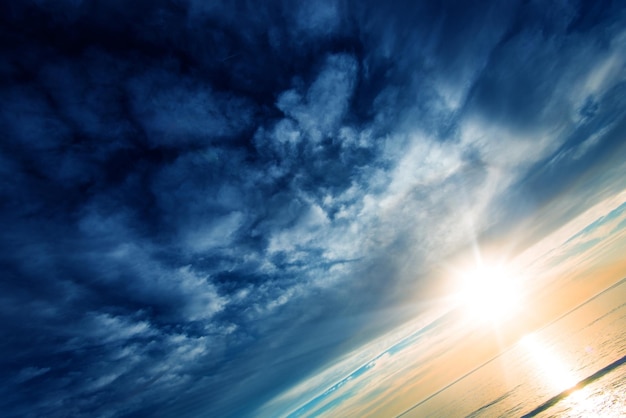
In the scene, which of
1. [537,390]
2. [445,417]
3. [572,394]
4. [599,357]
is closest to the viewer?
[572,394]

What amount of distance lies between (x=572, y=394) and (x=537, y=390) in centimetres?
3237

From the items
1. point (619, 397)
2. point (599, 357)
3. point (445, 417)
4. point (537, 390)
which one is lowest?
point (445, 417)

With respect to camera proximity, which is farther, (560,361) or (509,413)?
Result: (560,361)

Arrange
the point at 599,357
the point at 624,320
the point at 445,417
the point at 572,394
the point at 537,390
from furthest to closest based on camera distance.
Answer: the point at 445,417, the point at 624,320, the point at 537,390, the point at 599,357, the point at 572,394

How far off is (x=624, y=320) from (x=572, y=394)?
2161 inches

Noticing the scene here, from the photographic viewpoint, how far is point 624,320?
7775cm

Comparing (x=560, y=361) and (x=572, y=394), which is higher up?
(x=572, y=394)

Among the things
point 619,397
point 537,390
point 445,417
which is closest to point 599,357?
point 537,390

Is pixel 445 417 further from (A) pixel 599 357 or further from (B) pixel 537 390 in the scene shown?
(A) pixel 599 357

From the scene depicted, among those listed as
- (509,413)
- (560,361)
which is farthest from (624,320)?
(509,413)

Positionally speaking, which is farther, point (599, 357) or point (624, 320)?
point (624, 320)

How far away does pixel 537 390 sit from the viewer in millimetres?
72812

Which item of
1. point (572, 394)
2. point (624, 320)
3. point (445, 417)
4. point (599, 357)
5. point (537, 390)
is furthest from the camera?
point (445, 417)

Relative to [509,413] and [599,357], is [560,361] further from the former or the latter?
[509,413]
